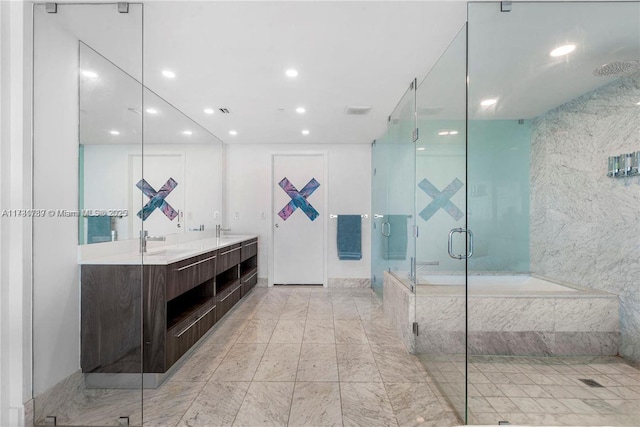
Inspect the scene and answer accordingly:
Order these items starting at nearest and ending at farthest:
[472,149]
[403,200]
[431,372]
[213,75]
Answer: [472,149] → [431,372] → [213,75] → [403,200]

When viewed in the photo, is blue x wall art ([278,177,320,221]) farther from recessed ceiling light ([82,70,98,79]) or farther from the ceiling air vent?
recessed ceiling light ([82,70,98,79])

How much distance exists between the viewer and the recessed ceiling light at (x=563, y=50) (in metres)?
1.67

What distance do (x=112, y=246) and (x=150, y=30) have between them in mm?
1407

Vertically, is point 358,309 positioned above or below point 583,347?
below

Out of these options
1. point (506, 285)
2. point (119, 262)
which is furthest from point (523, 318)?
point (119, 262)

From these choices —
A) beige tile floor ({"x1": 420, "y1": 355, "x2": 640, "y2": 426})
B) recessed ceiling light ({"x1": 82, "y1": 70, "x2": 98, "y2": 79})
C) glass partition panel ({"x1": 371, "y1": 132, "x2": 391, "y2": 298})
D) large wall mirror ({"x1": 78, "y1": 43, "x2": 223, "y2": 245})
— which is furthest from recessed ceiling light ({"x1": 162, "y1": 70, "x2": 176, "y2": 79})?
beige tile floor ({"x1": 420, "y1": 355, "x2": 640, "y2": 426})

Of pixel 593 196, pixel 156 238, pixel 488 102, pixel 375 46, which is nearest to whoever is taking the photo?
pixel 593 196

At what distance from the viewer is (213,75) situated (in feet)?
8.55

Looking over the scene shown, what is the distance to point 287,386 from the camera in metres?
A: 2.17

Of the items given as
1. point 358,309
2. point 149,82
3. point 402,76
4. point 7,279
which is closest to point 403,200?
point 402,76

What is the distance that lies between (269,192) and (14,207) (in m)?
3.47

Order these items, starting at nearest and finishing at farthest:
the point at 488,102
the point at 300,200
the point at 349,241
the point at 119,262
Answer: the point at 488,102, the point at 119,262, the point at 349,241, the point at 300,200

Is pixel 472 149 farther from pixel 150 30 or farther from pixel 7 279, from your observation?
pixel 7 279

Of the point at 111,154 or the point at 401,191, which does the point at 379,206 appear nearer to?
the point at 401,191
